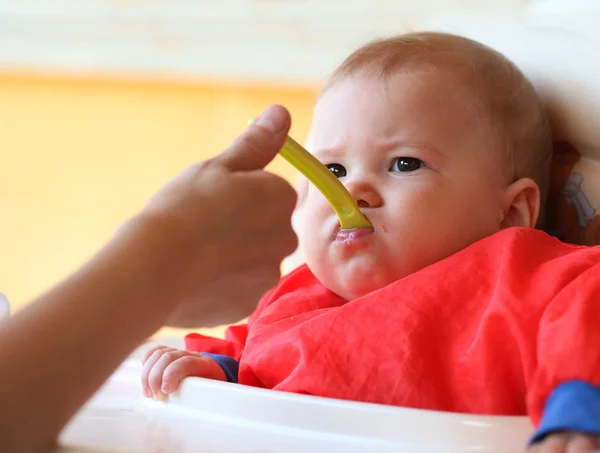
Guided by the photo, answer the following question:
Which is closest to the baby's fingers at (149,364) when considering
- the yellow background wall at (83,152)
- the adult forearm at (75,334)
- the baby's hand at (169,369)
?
the baby's hand at (169,369)

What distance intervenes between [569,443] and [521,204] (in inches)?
14.7

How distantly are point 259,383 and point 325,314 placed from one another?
100 mm

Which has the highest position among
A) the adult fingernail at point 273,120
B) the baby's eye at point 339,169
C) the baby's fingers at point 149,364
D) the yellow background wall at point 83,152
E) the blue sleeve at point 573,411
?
the adult fingernail at point 273,120

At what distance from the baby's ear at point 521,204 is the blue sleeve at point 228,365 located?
312mm

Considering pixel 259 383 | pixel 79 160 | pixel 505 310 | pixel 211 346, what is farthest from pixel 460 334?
pixel 79 160

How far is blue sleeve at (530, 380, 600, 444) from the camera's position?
41 centimetres

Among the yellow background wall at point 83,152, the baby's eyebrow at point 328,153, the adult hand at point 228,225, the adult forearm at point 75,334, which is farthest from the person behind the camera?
the yellow background wall at point 83,152

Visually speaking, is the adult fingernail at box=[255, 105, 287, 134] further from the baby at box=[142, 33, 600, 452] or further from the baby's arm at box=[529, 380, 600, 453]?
the baby's arm at box=[529, 380, 600, 453]

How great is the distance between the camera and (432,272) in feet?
2.07

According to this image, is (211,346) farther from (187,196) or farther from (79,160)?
(79,160)

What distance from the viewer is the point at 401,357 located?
0.57m

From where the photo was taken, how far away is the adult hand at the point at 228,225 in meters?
0.52

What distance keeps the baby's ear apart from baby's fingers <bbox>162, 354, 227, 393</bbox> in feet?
1.07

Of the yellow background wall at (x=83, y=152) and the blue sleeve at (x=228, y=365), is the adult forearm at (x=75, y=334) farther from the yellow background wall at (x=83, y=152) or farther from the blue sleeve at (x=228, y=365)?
the yellow background wall at (x=83, y=152)
